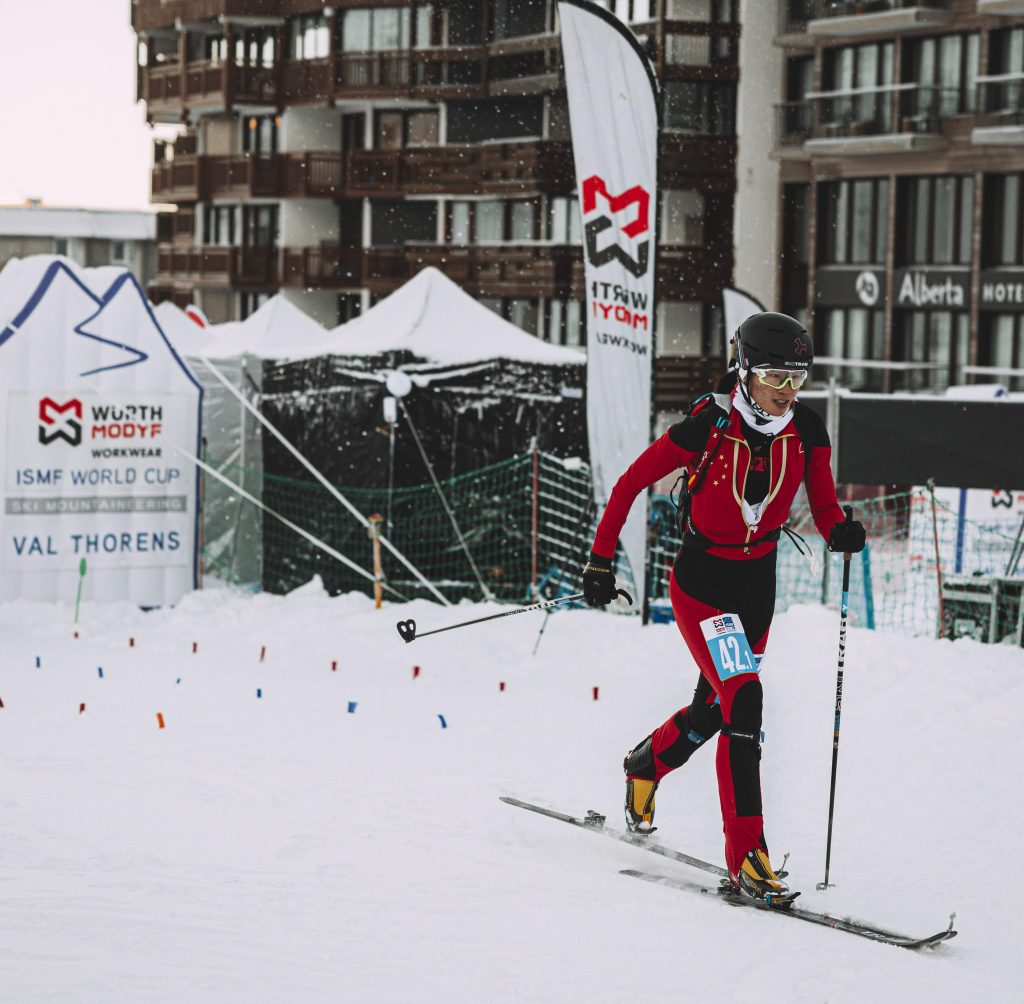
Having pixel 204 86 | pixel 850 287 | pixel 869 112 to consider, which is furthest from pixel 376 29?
pixel 850 287

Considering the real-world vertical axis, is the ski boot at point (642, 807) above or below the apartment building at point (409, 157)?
below

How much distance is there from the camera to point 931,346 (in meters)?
34.4

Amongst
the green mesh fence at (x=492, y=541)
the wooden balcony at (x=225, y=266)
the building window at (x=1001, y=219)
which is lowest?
the green mesh fence at (x=492, y=541)

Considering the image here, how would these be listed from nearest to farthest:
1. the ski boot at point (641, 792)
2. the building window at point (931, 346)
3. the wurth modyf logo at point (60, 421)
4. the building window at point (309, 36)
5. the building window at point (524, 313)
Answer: the ski boot at point (641, 792) < the wurth modyf logo at point (60, 421) < the building window at point (931, 346) < the building window at point (524, 313) < the building window at point (309, 36)

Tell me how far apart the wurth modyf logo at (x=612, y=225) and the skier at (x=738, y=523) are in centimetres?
546

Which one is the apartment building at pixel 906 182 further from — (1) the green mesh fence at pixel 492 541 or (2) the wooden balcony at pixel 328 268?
(1) the green mesh fence at pixel 492 541

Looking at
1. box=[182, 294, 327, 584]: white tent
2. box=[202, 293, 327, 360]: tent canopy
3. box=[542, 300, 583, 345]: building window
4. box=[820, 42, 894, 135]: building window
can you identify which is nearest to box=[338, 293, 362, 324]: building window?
box=[542, 300, 583, 345]: building window

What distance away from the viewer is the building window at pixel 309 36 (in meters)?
46.1

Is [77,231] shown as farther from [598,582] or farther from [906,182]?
[598,582]

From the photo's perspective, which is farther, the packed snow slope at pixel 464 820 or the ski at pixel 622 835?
the ski at pixel 622 835

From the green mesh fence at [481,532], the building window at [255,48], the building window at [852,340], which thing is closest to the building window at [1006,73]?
the building window at [852,340]

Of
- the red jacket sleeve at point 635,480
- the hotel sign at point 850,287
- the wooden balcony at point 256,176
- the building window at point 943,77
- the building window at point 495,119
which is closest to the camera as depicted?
the red jacket sleeve at point 635,480

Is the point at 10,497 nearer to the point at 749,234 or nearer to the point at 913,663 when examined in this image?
the point at 913,663

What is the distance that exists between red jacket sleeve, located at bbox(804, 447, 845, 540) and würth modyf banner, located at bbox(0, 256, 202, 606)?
882 cm
